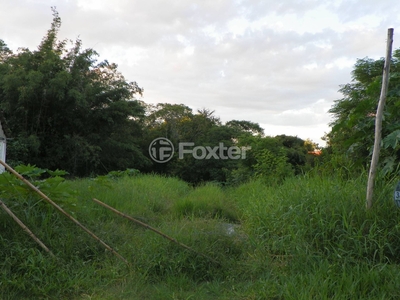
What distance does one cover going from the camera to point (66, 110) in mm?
18547

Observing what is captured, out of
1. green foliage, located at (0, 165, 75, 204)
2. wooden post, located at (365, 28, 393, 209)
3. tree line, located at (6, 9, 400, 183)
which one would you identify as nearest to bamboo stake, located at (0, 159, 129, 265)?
green foliage, located at (0, 165, 75, 204)

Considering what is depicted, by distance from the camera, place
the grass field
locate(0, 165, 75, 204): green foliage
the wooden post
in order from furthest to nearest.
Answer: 1. locate(0, 165, 75, 204): green foliage
2. the wooden post
3. the grass field

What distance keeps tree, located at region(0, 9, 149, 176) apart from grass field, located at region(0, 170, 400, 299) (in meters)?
14.5

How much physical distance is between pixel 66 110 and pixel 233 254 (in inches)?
651

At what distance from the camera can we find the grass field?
9.64ft

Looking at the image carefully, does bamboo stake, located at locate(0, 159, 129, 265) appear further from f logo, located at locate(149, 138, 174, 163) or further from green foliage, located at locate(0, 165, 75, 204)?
f logo, located at locate(149, 138, 174, 163)

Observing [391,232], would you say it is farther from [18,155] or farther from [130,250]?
[18,155]

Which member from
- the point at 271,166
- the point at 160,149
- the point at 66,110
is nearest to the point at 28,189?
the point at 271,166

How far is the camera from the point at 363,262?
304cm

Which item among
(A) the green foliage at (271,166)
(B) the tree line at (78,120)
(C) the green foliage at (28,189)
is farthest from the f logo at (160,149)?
(C) the green foliage at (28,189)

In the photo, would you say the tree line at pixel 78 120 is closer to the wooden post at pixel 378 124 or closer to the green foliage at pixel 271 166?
the green foliage at pixel 271 166

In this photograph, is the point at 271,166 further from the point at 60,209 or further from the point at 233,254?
the point at 60,209

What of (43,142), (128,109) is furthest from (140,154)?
(43,142)

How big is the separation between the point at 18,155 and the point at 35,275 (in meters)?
15.3
